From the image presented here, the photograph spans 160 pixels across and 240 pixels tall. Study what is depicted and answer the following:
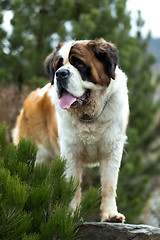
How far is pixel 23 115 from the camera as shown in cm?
523

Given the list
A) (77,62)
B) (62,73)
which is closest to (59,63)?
(77,62)

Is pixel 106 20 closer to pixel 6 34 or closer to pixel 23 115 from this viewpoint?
pixel 6 34

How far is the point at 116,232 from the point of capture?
329cm

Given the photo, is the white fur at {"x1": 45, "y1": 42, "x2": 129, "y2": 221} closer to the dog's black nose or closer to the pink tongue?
the pink tongue

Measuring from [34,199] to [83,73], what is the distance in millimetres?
1296

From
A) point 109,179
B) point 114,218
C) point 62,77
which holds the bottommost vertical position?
point 114,218

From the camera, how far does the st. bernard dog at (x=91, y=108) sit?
351 centimetres

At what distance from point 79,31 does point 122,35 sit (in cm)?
165

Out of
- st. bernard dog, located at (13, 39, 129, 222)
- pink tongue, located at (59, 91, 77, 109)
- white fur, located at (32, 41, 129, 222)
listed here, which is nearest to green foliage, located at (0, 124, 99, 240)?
pink tongue, located at (59, 91, 77, 109)

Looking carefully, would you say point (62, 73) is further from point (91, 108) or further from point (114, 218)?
point (114, 218)

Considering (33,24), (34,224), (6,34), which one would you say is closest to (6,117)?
(6,34)

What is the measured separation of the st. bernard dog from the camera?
3.51 meters

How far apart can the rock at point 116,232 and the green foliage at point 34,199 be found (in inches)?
14.5

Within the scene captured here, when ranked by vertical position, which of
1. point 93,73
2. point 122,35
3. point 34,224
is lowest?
point 34,224
